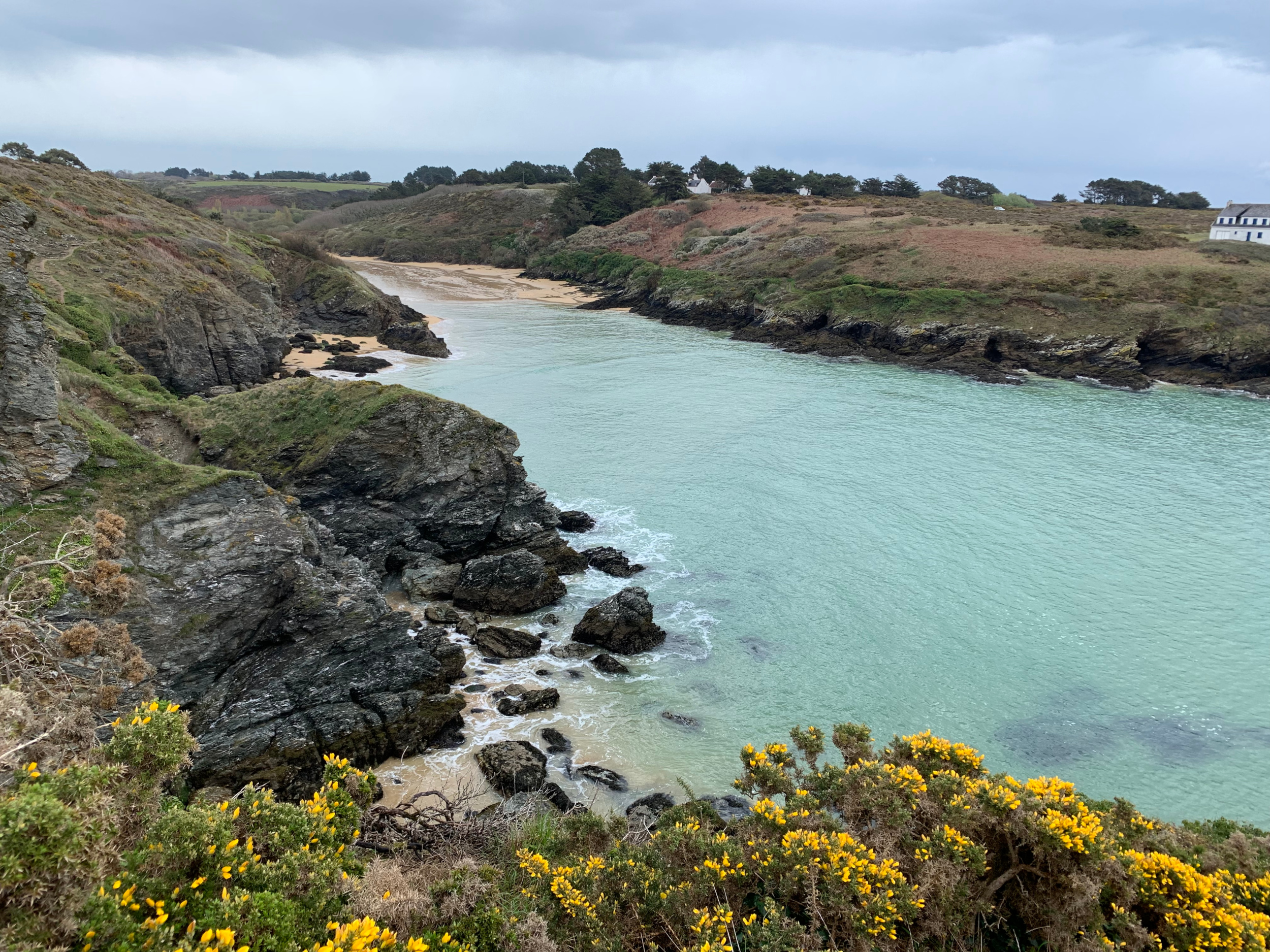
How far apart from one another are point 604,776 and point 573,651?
159 inches

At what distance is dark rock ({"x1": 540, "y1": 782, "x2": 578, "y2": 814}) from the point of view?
1152 centimetres

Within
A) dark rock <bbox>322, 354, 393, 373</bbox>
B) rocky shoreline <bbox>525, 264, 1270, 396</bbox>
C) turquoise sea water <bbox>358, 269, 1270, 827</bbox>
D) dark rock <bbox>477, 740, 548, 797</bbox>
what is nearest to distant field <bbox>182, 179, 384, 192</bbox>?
dark rock <bbox>322, 354, 393, 373</bbox>

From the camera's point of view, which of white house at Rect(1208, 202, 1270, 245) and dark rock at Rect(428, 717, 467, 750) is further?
white house at Rect(1208, 202, 1270, 245)

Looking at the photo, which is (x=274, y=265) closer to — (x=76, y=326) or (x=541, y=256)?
(x=76, y=326)

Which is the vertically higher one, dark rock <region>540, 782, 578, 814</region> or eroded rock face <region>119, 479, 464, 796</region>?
eroded rock face <region>119, 479, 464, 796</region>

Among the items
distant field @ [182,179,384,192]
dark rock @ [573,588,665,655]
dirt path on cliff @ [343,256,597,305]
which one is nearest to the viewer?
dark rock @ [573,588,665,655]

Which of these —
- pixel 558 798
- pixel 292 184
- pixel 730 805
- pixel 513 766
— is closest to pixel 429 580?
Answer: pixel 513 766

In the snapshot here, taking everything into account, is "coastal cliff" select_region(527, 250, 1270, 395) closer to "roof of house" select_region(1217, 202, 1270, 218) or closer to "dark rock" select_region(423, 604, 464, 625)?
"roof of house" select_region(1217, 202, 1270, 218)

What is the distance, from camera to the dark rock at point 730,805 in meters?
11.7

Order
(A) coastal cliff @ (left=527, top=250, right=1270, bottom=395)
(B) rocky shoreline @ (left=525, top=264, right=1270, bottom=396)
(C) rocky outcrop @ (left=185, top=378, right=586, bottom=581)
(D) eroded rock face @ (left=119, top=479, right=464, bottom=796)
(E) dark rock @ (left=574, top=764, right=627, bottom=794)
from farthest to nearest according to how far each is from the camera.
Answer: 1. (A) coastal cliff @ (left=527, top=250, right=1270, bottom=395)
2. (B) rocky shoreline @ (left=525, top=264, right=1270, bottom=396)
3. (C) rocky outcrop @ (left=185, top=378, right=586, bottom=581)
4. (E) dark rock @ (left=574, top=764, right=627, bottom=794)
5. (D) eroded rock face @ (left=119, top=479, right=464, bottom=796)

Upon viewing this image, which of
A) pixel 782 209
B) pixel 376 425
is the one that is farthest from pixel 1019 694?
pixel 782 209

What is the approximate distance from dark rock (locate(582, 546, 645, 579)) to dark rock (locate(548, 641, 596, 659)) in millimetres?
3569

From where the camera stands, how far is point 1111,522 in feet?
74.7

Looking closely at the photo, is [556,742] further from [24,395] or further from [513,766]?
[24,395]
